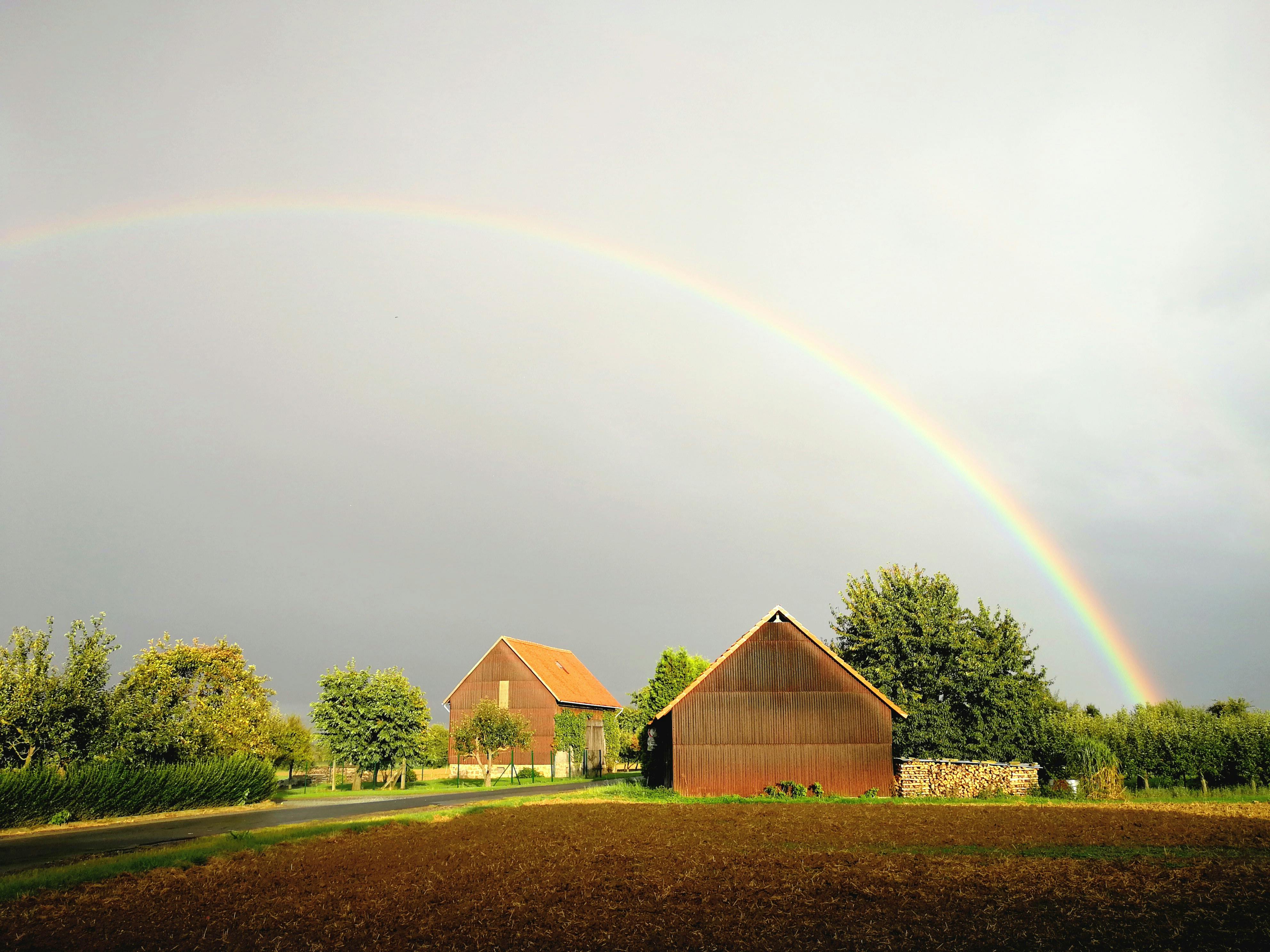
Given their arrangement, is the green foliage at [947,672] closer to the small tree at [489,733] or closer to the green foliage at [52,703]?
the small tree at [489,733]

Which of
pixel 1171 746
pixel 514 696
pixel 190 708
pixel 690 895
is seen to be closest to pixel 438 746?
pixel 514 696

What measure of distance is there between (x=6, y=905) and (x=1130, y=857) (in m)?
20.2

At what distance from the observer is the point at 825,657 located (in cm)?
3666

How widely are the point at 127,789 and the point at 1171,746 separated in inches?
1626

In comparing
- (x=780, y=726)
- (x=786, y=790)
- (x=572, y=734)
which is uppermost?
(x=780, y=726)

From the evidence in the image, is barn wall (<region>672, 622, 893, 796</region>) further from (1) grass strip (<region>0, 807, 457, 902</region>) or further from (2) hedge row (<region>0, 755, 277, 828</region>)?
(2) hedge row (<region>0, 755, 277, 828</region>)

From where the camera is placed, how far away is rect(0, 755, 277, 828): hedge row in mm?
26938

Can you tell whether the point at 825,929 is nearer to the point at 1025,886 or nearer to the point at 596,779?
the point at 1025,886

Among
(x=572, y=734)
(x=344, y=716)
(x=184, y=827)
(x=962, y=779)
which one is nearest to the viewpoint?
(x=184, y=827)

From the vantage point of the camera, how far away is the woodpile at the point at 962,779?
35.6 metres

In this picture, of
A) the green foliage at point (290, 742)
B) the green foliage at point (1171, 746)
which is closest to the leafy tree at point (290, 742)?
the green foliage at point (290, 742)

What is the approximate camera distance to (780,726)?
3603 cm

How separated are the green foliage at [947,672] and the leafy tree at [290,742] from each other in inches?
1275

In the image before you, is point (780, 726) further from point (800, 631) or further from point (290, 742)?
point (290, 742)
